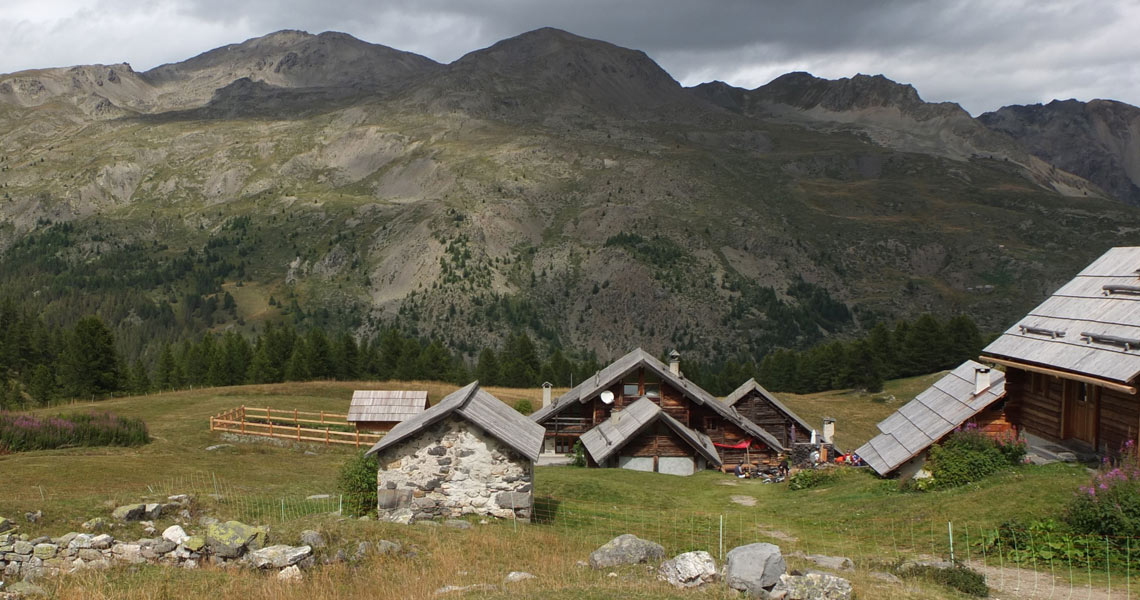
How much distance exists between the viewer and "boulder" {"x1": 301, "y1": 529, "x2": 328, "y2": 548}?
1762cm

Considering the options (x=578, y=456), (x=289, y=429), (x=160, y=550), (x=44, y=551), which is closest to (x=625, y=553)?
(x=160, y=550)

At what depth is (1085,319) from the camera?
27.8m

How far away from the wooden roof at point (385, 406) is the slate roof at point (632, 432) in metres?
10.9

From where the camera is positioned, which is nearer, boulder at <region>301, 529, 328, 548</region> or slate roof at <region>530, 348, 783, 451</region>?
boulder at <region>301, 529, 328, 548</region>

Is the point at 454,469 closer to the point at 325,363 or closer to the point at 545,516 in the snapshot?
the point at 545,516

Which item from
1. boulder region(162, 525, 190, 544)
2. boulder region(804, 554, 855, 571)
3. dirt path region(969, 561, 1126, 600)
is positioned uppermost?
boulder region(162, 525, 190, 544)

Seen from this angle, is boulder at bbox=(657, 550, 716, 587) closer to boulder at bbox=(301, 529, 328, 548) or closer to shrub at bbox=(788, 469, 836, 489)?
boulder at bbox=(301, 529, 328, 548)

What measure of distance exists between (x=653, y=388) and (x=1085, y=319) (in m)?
27.6

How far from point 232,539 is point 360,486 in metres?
7.78

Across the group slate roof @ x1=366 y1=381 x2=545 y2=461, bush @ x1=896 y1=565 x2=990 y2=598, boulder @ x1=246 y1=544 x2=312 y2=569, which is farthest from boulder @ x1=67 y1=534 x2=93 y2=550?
bush @ x1=896 y1=565 x2=990 y2=598

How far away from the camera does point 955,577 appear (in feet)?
54.3

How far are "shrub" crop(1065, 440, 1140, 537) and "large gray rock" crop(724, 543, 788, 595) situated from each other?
29.8ft

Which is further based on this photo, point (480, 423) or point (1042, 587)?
point (480, 423)

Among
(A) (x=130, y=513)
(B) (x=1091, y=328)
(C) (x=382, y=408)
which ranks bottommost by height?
(C) (x=382, y=408)
